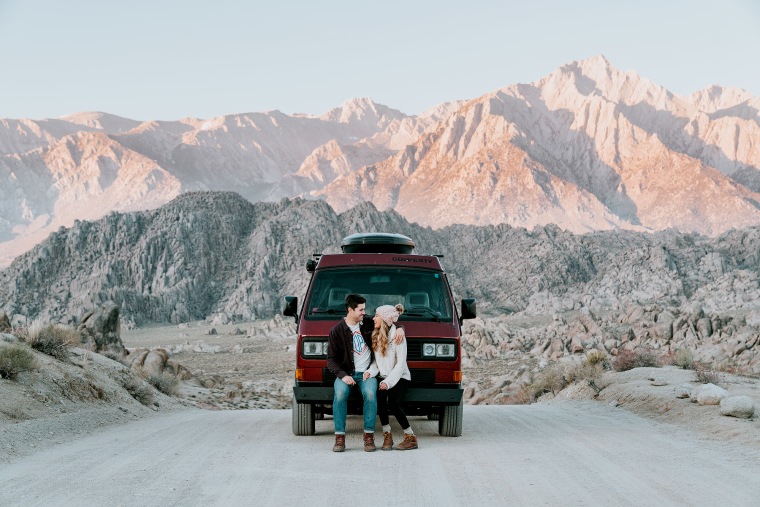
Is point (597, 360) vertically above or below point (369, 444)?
below

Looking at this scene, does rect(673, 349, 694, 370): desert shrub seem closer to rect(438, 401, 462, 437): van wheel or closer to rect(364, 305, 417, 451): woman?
rect(438, 401, 462, 437): van wheel

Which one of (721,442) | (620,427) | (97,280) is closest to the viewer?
(721,442)

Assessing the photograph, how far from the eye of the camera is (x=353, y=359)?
1093 centimetres

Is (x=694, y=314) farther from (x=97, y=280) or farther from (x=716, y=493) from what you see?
(x=97, y=280)

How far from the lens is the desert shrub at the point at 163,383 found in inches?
888

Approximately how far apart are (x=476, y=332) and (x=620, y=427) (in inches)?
1467

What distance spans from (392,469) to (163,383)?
14334 mm

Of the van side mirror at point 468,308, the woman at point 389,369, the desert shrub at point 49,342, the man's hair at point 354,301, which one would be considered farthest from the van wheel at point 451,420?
the desert shrub at point 49,342

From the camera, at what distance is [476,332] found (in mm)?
51531

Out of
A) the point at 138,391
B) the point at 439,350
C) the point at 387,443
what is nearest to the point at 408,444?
the point at 387,443

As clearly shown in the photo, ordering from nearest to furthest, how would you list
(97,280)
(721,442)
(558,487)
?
(558,487) → (721,442) → (97,280)

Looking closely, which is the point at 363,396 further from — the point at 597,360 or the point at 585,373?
the point at 597,360

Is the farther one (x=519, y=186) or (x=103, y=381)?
(x=519, y=186)

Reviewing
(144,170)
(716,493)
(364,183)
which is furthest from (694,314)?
(144,170)
